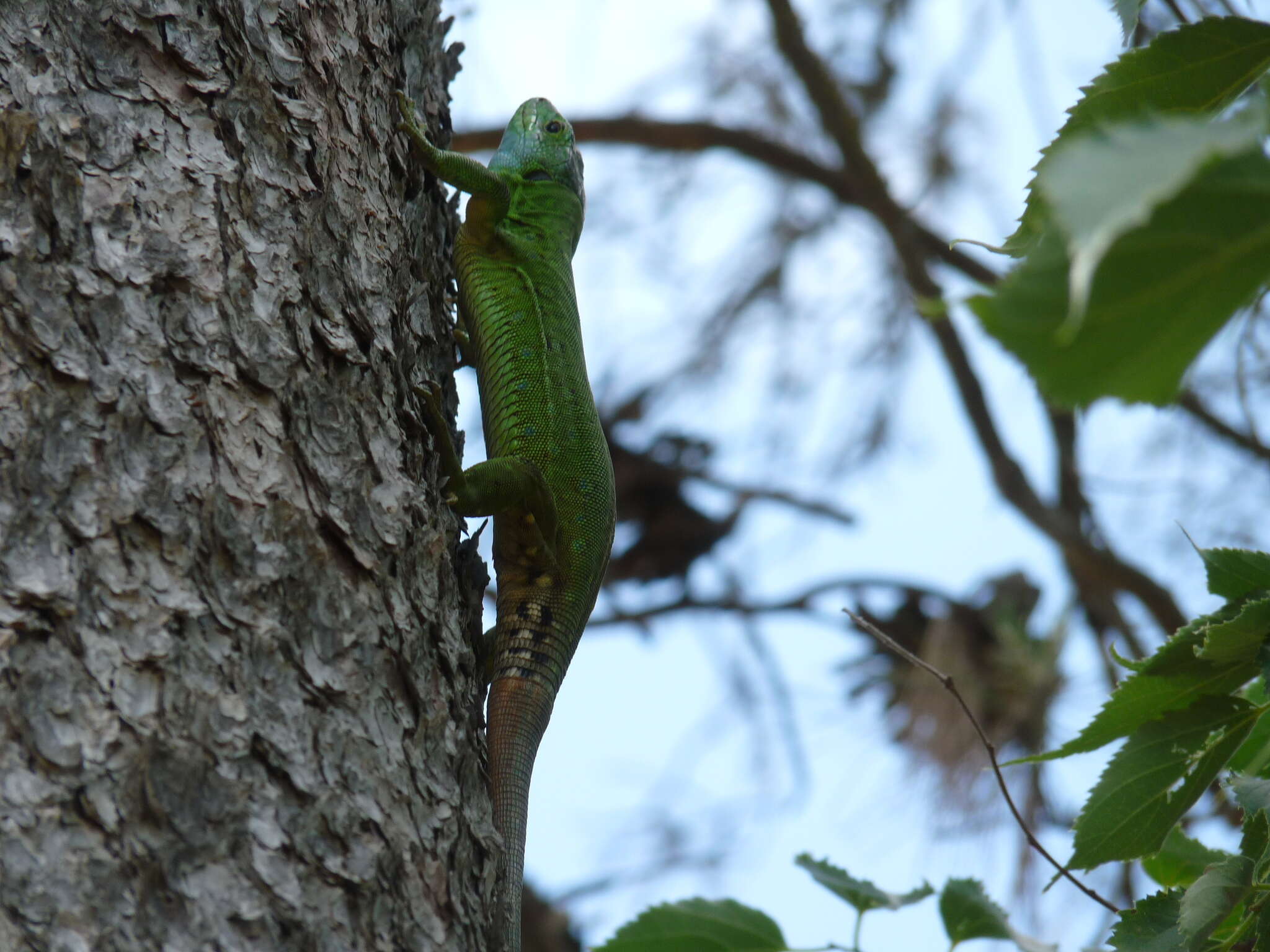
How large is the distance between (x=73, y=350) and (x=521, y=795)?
3.76 feet

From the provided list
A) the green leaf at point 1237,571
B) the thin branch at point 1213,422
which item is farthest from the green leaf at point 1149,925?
the thin branch at point 1213,422

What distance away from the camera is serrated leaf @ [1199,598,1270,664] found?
146 cm

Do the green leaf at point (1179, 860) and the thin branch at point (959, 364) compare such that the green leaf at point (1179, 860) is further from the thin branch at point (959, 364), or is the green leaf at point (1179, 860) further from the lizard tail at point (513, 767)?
the thin branch at point (959, 364)

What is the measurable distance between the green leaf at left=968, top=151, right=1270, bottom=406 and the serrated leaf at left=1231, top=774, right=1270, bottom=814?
871 mm

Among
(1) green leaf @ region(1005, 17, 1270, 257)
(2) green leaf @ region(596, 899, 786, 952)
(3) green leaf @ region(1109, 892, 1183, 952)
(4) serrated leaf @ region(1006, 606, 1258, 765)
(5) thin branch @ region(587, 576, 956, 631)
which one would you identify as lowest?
(3) green leaf @ region(1109, 892, 1183, 952)

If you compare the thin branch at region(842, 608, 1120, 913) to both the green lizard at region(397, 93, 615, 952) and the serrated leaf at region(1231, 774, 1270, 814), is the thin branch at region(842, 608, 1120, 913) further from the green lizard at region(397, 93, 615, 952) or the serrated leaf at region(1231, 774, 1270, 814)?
the green lizard at region(397, 93, 615, 952)

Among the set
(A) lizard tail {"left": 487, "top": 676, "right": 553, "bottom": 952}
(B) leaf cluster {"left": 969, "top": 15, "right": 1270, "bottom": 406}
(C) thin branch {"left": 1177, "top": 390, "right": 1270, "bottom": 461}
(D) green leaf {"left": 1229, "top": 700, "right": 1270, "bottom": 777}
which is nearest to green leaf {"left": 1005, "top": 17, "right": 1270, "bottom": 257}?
(B) leaf cluster {"left": 969, "top": 15, "right": 1270, "bottom": 406}

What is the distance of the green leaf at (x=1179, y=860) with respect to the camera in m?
1.82

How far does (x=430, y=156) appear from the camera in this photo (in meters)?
2.52

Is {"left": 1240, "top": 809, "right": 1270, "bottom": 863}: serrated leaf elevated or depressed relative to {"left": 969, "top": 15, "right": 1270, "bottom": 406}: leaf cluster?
A: depressed

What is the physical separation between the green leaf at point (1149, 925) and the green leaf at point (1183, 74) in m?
0.93

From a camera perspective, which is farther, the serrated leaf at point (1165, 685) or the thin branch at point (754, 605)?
the thin branch at point (754, 605)

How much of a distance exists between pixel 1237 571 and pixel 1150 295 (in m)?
0.91

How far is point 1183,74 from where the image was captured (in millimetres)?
1294
